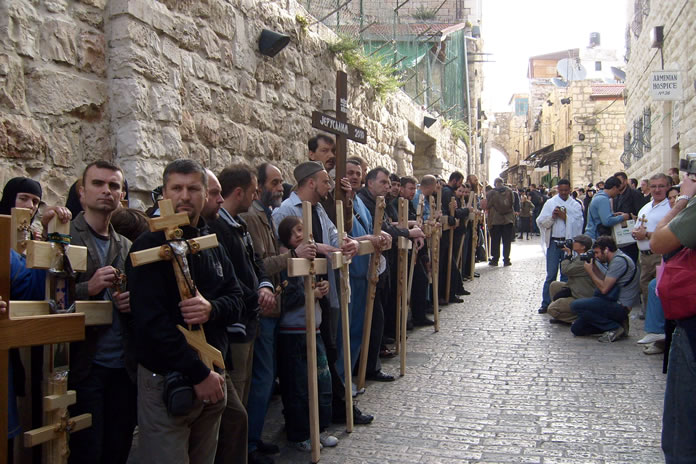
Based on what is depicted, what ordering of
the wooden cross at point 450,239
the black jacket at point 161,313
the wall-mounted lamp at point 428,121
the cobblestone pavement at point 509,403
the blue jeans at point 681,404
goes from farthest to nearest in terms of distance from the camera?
the wall-mounted lamp at point 428,121, the wooden cross at point 450,239, the cobblestone pavement at point 509,403, the blue jeans at point 681,404, the black jacket at point 161,313

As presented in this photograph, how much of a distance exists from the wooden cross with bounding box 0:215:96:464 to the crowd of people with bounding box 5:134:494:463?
0.19 metres

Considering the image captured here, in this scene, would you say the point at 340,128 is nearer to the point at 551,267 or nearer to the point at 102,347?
the point at 102,347

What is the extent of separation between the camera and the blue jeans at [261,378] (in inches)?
156

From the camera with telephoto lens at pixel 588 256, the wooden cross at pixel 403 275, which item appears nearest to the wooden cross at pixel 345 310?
the wooden cross at pixel 403 275

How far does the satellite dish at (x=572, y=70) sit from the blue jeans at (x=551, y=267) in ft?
111

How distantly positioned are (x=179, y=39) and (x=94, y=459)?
3.68m

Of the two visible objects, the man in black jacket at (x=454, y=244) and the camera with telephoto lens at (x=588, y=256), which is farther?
the man in black jacket at (x=454, y=244)

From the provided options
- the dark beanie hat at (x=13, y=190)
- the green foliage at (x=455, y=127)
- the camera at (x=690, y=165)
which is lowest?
the dark beanie hat at (x=13, y=190)

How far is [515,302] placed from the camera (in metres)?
9.77

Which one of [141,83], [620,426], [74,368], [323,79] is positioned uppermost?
[323,79]

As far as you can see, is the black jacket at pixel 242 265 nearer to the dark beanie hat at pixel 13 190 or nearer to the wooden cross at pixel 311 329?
the wooden cross at pixel 311 329

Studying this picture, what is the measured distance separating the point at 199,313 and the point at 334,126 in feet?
10.0

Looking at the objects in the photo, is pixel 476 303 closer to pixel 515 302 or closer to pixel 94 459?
pixel 515 302

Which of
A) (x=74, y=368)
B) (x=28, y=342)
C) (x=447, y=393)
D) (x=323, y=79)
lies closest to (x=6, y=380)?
(x=28, y=342)
